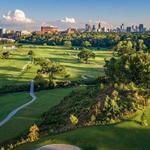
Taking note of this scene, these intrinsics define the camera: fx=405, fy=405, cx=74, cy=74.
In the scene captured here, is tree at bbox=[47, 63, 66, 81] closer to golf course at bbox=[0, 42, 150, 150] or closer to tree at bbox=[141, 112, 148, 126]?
golf course at bbox=[0, 42, 150, 150]

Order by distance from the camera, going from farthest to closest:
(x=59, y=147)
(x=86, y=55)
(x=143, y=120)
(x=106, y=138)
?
1. (x=86, y=55)
2. (x=143, y=120)
3. (x=106, y=138)
4. (x=59, y=147)

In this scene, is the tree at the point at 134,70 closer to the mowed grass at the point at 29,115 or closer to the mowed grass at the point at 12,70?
the mowed grass at the point at 29,115

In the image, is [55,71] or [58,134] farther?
[55,71]

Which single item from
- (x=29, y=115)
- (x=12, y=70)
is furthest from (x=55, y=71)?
(x=29, y=115)

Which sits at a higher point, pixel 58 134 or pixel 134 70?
pixel 134 70

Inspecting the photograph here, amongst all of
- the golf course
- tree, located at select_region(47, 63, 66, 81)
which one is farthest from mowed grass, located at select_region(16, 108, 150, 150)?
tree, located at select_region(47, 63, 66, 81)

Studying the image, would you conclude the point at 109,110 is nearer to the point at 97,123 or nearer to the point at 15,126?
the point at 97,123

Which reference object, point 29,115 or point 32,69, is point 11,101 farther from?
point 32,69
